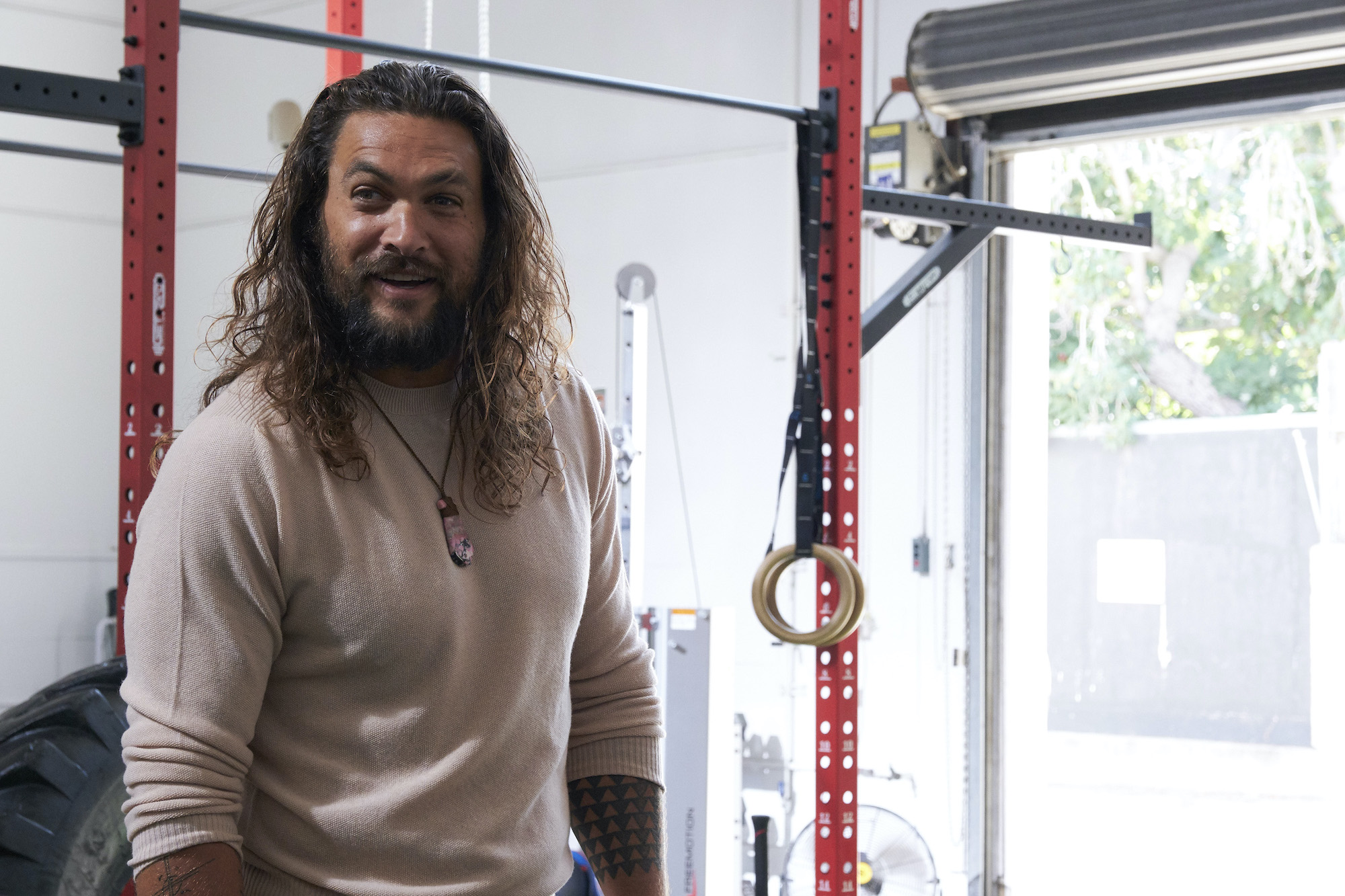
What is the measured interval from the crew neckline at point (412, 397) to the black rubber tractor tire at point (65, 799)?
1.42 metres

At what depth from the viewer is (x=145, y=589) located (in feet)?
3.18

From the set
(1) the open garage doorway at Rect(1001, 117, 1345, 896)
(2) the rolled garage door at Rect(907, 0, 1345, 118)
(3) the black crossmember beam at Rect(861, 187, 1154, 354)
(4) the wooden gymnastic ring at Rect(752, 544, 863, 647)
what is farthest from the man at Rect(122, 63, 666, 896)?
(1) the open garage doorway at Rect(1001, 117, 1345, 896)

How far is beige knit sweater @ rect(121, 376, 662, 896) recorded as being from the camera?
950 millimetres

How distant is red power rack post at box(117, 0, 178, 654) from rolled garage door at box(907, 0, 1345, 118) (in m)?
2.69

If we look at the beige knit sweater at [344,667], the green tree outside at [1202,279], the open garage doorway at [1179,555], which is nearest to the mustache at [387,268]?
the beige knit sweater at [344,667]

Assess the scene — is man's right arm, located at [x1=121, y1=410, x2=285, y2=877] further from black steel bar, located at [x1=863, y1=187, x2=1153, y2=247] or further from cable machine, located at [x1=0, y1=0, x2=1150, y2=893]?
black steel bar, located at [x1=863, y1=187, x2=1153, y2=247]

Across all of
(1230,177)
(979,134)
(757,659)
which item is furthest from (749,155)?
(1230,177)

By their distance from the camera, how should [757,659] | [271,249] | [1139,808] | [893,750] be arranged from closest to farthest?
[271,249]
[893,750]
[757,659]
[1139,808]

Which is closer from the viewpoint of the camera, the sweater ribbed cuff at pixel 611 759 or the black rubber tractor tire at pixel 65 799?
the sweater ribbed cuff at pixel 611 759

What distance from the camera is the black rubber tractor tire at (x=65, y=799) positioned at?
2182mm

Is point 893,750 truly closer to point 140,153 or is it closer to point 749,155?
point 749,155

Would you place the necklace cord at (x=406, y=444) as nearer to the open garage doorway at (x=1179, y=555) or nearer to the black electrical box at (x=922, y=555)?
the open garage doorway at (x=1179, y=555)

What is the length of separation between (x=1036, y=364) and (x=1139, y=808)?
315 cm

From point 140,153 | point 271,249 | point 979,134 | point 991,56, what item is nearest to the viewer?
point 271,249
